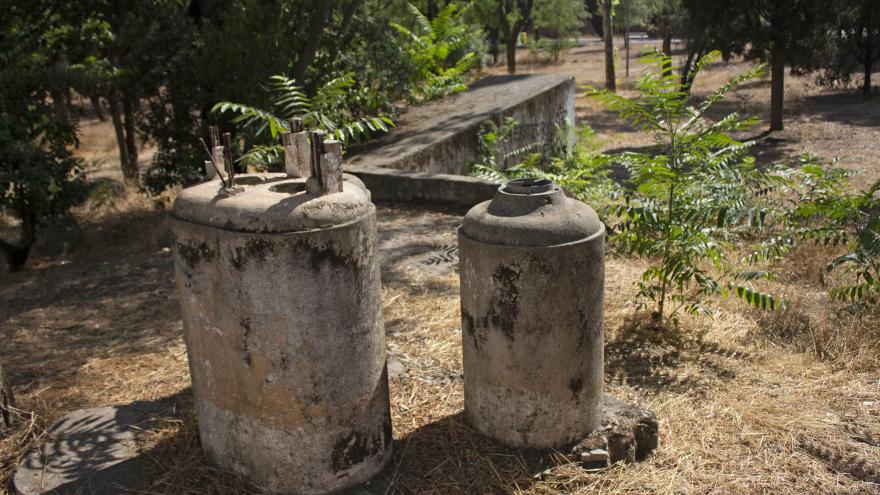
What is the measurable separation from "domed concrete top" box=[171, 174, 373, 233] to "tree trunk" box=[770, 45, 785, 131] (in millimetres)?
15549

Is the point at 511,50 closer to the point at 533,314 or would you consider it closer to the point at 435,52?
the point at 435,52

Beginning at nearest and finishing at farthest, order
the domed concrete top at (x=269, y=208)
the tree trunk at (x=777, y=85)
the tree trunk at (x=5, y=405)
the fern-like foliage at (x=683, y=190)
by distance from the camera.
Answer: the domed concrete top at (x=269, y=208) → the tree trunk at (x=5, y=405) → the fern-like foliage at (x=683, y=190) → the tree trunk at (x=777, y=85)

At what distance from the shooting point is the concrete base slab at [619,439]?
3762mm

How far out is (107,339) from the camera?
18.1ft

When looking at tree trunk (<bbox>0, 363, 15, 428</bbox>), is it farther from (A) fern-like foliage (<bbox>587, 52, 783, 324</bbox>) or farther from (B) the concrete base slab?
(A) fern-like foliage (<bbox>587, 52, 783, 324</bbox>)

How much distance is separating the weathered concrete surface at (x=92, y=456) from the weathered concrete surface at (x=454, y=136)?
4896mm

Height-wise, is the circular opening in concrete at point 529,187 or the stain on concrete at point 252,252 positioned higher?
the circular opening in concrete at point 529,187

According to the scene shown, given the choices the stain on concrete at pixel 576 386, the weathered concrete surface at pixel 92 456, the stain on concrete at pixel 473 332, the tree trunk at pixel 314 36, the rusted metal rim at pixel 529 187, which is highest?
the tree trunk at pixel 314 36

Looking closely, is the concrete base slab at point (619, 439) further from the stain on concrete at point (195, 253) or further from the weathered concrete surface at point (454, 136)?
the weathered concrete surface at point (454, 136)

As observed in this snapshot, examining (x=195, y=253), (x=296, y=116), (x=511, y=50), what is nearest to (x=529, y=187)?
(x=195, y=253)

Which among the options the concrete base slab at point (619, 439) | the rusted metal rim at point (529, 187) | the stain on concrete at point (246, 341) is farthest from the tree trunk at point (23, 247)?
the concrete base slab at point (619, 439)

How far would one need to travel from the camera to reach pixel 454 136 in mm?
10867

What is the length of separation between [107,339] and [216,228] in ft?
9.27

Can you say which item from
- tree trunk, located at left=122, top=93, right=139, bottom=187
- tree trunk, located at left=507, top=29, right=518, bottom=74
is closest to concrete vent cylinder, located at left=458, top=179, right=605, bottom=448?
tree trunk, located at left=122, top=93, right=139, bottom=187
